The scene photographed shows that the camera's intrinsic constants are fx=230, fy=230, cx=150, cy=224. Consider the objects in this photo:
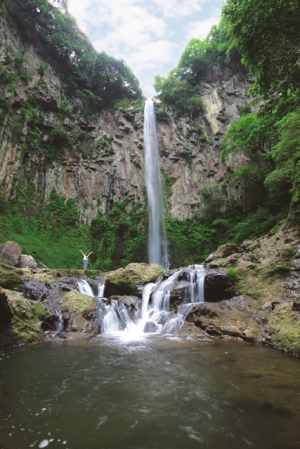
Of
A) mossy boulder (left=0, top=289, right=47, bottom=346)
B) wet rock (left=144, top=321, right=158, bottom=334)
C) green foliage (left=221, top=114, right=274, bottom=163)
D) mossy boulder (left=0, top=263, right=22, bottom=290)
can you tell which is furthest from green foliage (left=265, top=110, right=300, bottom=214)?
mossy boulder (left=0, top=263, right=22, bottom=290)

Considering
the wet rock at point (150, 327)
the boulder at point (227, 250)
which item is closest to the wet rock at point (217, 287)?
the wet rock at point (150, 327)

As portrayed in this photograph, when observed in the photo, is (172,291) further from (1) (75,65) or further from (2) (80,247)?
(1) (75,65)

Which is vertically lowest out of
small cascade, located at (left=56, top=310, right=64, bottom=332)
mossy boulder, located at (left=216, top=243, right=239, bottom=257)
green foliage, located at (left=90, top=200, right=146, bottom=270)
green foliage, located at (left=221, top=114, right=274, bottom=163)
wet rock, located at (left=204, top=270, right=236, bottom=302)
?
small cascade, located at (left=56, top=310, right=64, bottom=332)

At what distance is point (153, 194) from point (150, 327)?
1790 centimetres

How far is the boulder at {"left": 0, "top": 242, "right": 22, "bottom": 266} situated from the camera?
12.3 metres

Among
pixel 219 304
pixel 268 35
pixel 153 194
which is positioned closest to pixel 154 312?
pixel 219 304

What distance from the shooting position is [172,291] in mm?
8461

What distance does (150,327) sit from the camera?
283 inches

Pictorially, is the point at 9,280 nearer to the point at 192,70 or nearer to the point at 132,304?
the point at 132,304

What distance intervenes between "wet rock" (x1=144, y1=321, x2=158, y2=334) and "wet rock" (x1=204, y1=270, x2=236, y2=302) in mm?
2055

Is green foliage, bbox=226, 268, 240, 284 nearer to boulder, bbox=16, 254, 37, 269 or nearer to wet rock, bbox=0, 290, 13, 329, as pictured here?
wet rock, bbox=0, 290, 13, 329

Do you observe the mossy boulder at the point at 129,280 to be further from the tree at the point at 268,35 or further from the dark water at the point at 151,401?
the tree at the point at 268,35

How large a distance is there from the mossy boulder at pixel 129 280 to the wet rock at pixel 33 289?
3.08 metres

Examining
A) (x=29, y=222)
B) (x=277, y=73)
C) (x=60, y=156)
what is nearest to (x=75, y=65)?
(x=60, y=156)
